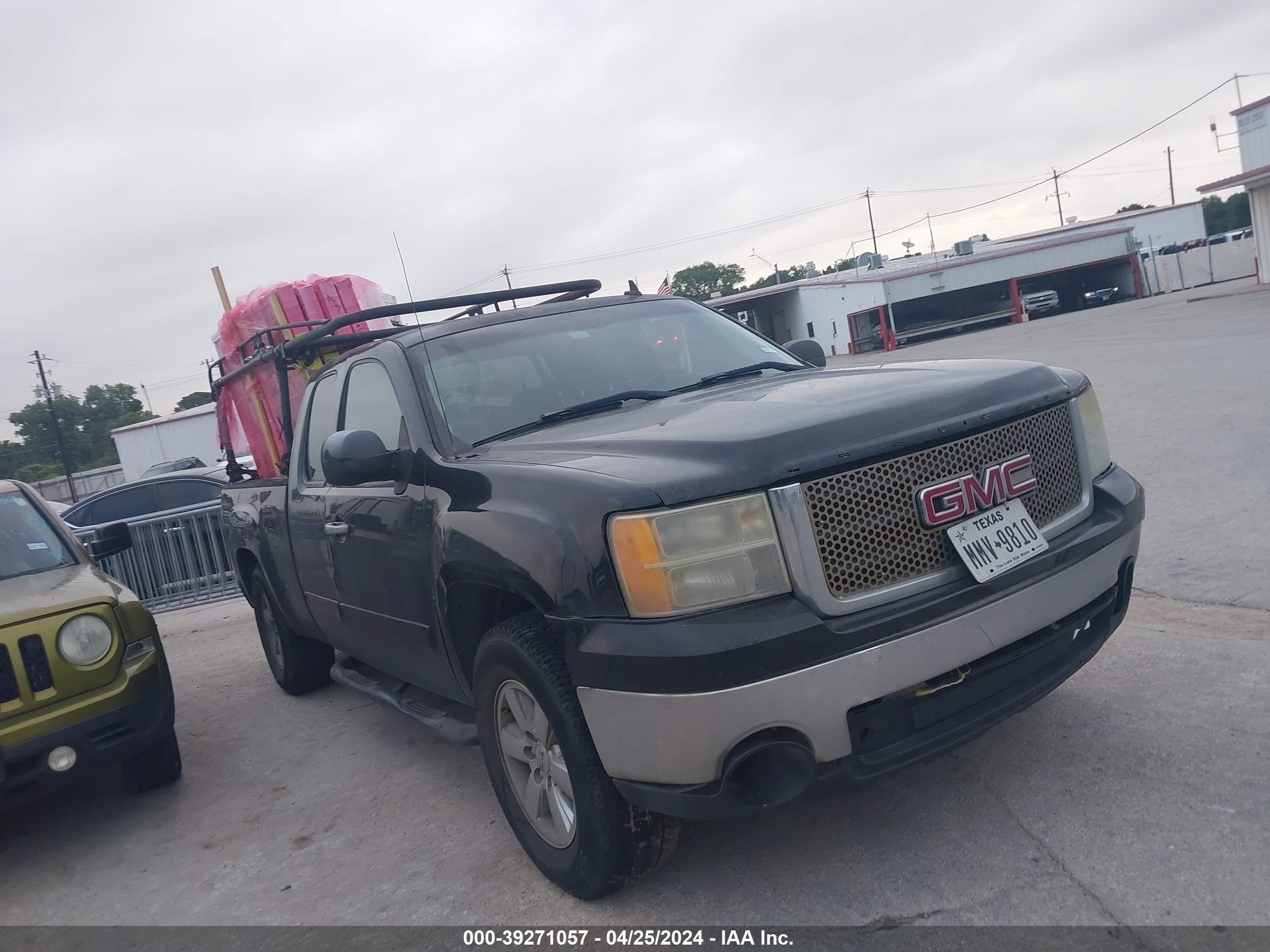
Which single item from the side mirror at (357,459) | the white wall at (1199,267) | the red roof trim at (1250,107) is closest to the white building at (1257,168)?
the red roof trim at (1250,107)

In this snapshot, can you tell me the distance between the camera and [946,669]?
2783 mm

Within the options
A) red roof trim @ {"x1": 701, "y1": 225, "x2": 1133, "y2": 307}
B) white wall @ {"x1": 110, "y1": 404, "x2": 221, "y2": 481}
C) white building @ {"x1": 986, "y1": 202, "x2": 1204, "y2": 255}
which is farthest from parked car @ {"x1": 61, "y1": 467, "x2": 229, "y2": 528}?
white building @ {"x1": 986, "y1": 202, "x2": 1204, "y2": 255}

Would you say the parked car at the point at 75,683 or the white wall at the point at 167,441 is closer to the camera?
the parked car at the point at 75,683

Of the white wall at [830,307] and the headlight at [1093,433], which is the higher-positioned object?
the white wall at [830,307]

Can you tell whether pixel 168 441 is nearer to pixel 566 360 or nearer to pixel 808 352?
pixel 808 352

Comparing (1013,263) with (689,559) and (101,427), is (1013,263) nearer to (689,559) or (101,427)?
(689,559)

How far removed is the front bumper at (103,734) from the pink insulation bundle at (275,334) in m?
2.23

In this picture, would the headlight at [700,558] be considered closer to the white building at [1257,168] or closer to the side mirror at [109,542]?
the side mirror at [109,542]

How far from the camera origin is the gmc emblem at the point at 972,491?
2.88m

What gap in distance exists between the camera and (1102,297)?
50719mm

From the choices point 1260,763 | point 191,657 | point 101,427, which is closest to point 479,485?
point 1260,763

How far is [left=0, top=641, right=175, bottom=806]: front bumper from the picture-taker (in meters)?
4.19

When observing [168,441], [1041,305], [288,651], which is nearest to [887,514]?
[288,651]

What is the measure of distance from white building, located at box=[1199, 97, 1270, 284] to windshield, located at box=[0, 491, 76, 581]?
32659mm
